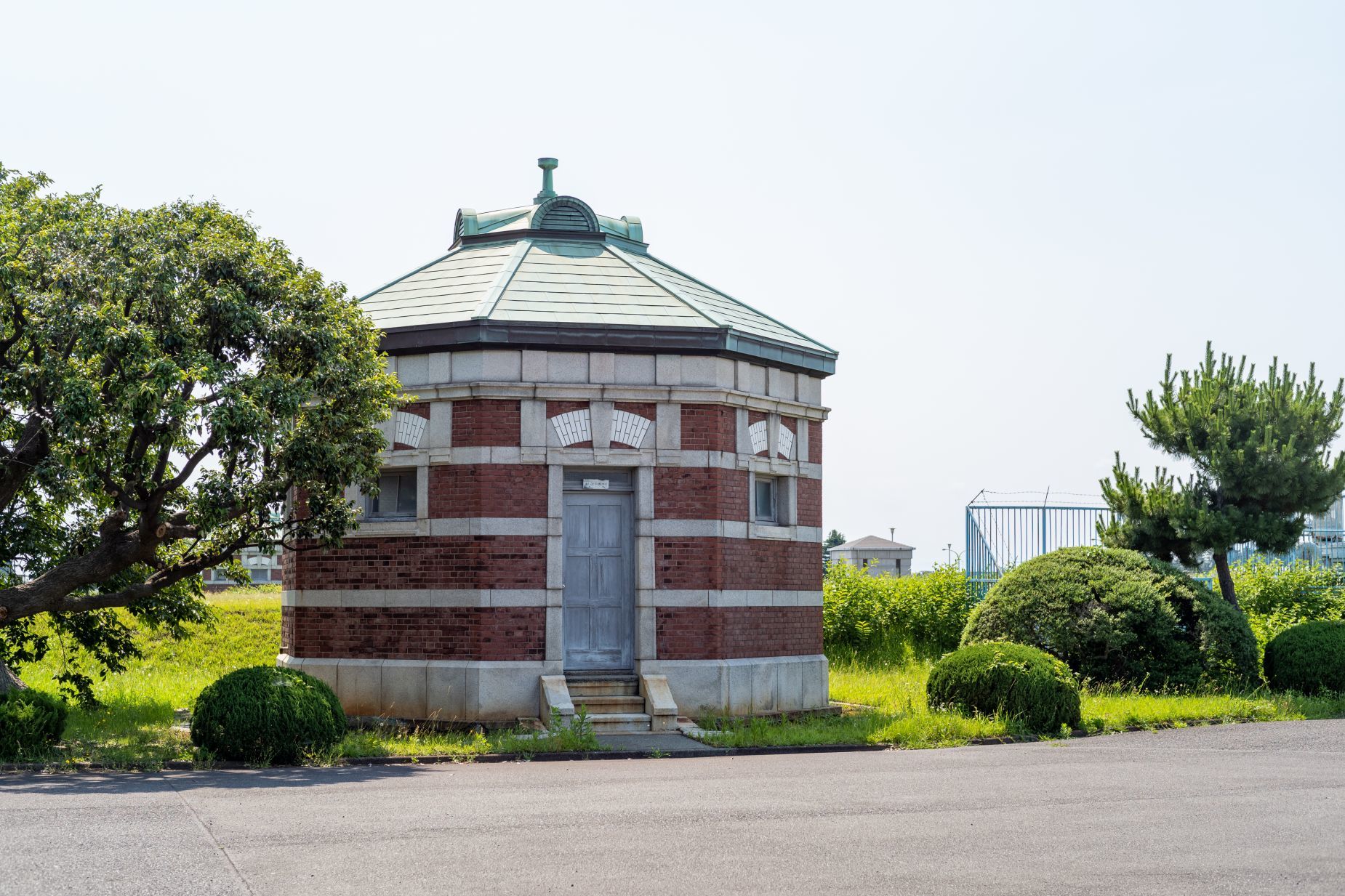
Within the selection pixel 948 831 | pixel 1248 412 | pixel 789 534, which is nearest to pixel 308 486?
pixel 789 534

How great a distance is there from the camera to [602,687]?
15523mm

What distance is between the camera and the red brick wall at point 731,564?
15891 mm

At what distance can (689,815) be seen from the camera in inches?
377

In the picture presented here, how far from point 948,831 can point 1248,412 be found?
14076mm

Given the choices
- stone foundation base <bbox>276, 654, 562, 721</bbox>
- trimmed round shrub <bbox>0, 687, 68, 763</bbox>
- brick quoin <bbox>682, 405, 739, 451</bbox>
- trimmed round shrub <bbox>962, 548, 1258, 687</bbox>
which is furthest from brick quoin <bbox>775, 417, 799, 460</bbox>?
trimmed round shrub <bbox>0, 687, 68, 763</bbox>

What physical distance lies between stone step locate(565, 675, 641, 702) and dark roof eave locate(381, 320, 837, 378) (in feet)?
12.6

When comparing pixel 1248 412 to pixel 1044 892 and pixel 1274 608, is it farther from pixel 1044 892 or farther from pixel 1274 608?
pixel 1044 892

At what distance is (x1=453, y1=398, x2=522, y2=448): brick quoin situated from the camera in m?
15.5

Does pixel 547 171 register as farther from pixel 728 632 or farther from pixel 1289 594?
pixel 1289 594

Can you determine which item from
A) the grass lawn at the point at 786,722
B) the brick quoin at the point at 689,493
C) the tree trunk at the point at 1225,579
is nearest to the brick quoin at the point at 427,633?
the grass lawn at the point at 786,722

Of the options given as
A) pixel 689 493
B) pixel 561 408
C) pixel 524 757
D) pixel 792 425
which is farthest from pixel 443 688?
pixel 792 425

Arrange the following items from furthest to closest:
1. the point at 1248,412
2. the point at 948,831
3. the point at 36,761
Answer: the point at 1248,412 → the point at 36,761 → the point at 948,831

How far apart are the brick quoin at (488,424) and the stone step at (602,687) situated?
2.82 meters

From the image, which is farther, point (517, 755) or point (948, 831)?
point (517, 755)
